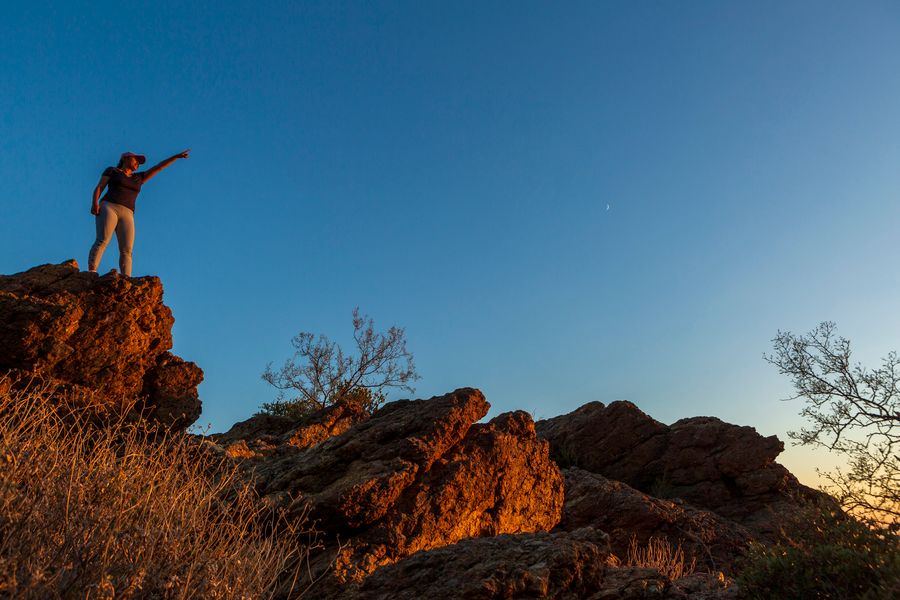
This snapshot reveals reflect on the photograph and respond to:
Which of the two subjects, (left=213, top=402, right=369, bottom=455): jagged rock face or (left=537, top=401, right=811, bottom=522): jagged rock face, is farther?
(left=537, top=401, right=811, bottom=522): jagged rock face

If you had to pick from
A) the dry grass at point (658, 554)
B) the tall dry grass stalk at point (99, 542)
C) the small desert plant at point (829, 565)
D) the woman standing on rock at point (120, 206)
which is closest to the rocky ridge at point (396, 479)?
the dry grass at point (658, 554)

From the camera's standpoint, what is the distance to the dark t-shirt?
9445 mm

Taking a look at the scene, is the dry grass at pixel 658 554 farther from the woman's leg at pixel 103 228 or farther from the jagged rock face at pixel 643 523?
the woman's leg at pixel 103 228

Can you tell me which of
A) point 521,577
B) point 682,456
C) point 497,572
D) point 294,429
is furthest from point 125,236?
point 682,456

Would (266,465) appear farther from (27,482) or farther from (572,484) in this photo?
(572,484)

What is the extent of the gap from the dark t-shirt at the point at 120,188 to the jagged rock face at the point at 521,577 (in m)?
7.24

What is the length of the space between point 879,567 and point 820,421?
43.2ft

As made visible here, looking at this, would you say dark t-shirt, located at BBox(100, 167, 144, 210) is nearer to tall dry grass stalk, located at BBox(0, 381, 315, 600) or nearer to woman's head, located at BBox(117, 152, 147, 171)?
woman's head, located at BBox(117, 152, 147, 171)

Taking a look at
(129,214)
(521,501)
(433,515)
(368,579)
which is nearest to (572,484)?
(521,501)

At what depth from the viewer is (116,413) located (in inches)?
283

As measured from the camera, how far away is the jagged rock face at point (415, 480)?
620cm

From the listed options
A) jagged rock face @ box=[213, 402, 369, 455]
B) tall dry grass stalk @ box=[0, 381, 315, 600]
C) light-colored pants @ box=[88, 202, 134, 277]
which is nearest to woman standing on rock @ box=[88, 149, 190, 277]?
light-colored pants @ box=[88, 202, 134, 277]

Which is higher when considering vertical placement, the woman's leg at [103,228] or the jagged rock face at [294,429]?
the woman's leg at [103,228]

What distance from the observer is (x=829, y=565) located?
427 cm
